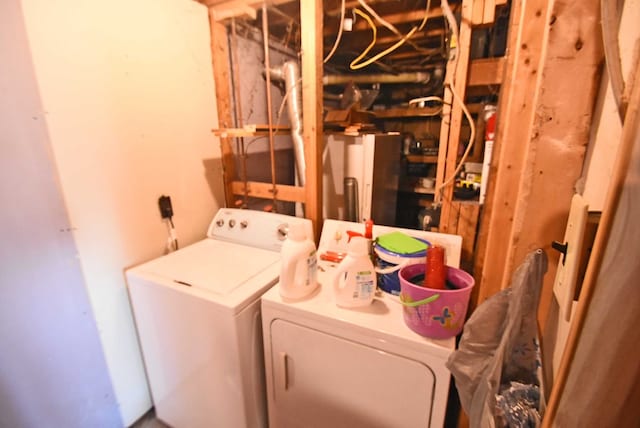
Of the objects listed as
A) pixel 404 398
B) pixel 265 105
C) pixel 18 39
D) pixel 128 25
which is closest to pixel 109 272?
pixel 18 39

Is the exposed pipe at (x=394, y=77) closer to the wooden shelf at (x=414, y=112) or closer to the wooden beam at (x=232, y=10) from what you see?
the wooden shelf at (x=414, y=112)

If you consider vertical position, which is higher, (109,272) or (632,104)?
(632,104)

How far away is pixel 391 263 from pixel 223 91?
1.57m

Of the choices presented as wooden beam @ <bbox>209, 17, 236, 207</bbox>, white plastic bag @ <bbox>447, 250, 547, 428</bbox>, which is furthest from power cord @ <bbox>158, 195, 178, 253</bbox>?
white plastic bag @ <bbox>447, 250, 547, 428</bbox>

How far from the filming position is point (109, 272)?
137 centimetres

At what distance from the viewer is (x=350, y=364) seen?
1.02 meters

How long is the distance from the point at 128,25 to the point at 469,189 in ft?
6.70

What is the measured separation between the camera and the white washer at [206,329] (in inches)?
45.7

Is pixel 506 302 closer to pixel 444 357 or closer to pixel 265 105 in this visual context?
pixel 444 357

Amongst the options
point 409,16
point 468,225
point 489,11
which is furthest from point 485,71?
point 468,225

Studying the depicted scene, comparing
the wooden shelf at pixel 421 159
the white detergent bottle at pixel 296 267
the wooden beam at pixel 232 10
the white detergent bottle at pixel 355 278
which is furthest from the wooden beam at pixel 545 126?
the wooden shelf at pixel 421 159

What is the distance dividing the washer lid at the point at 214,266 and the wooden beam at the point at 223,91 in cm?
50

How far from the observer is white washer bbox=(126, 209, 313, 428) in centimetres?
116

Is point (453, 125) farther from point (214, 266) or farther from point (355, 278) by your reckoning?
point (214, 266)
